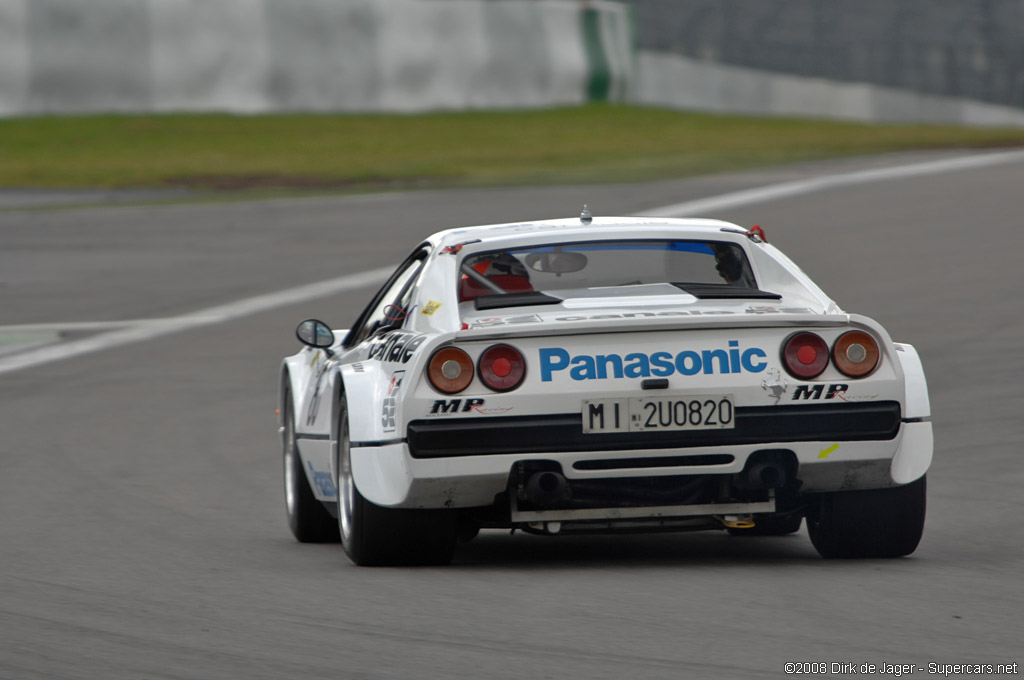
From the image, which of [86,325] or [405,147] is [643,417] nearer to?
[86,325]

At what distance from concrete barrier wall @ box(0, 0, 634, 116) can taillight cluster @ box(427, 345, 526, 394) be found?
29827 mm

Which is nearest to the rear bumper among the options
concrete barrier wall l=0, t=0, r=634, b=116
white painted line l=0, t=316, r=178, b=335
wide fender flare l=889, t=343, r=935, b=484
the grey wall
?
wide fender flare l=889, t=343, r=935, b=484

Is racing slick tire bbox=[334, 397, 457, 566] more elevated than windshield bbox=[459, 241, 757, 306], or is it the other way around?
windshield bbox=[459, 241, 757, 306]

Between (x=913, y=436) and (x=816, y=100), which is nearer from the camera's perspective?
(x=913, y=436)

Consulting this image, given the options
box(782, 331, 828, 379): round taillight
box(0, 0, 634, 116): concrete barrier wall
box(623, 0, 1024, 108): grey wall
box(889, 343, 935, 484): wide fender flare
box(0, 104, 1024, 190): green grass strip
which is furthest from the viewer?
box(623, 0, 1024, 108): grey wall

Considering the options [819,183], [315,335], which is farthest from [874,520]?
[819,183]

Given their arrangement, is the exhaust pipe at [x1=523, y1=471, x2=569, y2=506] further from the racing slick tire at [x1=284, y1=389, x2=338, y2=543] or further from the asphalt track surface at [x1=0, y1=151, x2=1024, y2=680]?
the racing slick tire at [x1=284, y1=389, x2=338, y2=543]

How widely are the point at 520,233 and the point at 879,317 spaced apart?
895 cm

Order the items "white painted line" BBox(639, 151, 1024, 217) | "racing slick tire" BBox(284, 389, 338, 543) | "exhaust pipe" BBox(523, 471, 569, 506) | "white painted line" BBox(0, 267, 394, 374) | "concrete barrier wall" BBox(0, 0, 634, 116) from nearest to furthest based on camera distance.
Result: "exhaust pipe" BBox(523, 471, 569, 506), "racing slick tire" BBox(284, 389, 338, 543), "white painted line" BBox(0, 267, 394, 374), "white painted line" BBox(639, 151, 1024, 217), "concrete barrier wall" BBox(0, 0, 634, 116)

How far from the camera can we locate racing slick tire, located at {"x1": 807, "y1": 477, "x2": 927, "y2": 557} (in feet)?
22.6

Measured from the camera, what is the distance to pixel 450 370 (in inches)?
257

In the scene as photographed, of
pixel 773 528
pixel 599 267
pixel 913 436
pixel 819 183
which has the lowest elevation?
pixel 773 528

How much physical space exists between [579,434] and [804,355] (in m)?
0.83

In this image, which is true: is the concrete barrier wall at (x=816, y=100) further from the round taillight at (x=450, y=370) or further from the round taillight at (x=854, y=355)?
the round taillight at (x=450, y=370)
